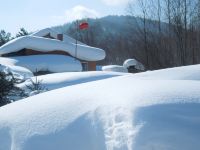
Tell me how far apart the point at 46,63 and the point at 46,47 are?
3.17 metres

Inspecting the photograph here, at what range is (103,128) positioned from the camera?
8.93 feet

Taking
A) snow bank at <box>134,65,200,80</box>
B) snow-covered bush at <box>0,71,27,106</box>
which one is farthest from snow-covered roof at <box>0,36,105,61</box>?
snow bank at <box>134,65,200,80</box>

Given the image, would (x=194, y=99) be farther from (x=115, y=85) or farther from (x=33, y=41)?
(x=33, y=41)

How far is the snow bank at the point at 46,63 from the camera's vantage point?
26.3m

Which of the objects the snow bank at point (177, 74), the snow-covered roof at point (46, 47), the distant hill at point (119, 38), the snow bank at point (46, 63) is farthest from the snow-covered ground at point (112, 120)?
the snow-covered roof at point (46, 47)

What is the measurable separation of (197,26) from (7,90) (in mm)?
13441

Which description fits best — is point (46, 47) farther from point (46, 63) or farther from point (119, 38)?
point (119, 38)

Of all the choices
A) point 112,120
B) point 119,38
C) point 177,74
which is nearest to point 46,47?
point 177,74

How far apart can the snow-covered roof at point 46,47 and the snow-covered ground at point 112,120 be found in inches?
1026

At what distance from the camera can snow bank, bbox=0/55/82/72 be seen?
26328mm

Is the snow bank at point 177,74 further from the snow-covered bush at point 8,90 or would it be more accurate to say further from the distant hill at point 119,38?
the distant hill at point 119,38

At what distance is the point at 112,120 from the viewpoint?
2730mm

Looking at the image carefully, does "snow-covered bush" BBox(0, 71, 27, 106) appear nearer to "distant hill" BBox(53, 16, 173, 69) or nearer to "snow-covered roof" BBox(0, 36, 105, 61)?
"distant hill" BBox(53, 16, 173, 69)

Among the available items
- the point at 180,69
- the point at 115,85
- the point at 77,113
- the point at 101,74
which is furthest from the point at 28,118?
the point at 101,74
